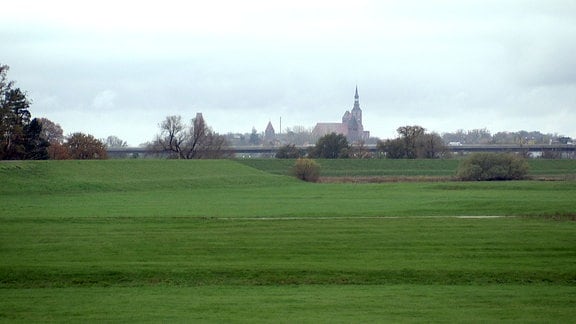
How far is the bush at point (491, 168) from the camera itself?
8988 cm

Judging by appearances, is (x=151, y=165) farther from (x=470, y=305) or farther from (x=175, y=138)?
(x=470, y=305)

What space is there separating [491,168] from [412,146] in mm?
48114

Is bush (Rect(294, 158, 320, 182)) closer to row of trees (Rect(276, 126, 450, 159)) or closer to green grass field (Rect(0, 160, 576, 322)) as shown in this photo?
row of trees (Rect(276, 126, 450, 159))

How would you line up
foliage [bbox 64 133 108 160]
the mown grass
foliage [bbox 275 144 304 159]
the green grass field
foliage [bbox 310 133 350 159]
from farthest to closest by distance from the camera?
foliage [bbox 310 133 350 159] < foliage [bbox 275 144 304 159] < the mown grass < foliage [bbox 64 133 108 160] < the green grass field

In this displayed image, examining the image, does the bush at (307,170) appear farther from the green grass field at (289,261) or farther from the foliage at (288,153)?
the green grass field at (289,261)

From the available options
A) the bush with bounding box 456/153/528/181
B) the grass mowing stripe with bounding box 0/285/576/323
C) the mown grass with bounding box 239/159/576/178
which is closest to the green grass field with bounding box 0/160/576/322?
the grass mowing stripe with bounding box 0/285/576/323

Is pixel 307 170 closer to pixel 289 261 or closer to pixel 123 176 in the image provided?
pixel 123 176

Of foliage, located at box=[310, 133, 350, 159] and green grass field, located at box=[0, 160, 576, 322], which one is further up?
foliage, located at box=[310, 133, 350, 159]

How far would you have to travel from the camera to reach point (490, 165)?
90.1 m

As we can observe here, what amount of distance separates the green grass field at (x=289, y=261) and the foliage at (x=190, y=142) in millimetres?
70505

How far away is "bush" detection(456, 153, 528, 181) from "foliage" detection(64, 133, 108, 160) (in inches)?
1756

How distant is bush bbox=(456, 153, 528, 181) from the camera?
8988 centimetres

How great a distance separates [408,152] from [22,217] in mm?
100606

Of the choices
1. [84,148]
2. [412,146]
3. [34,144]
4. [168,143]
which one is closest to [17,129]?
[34,144]
